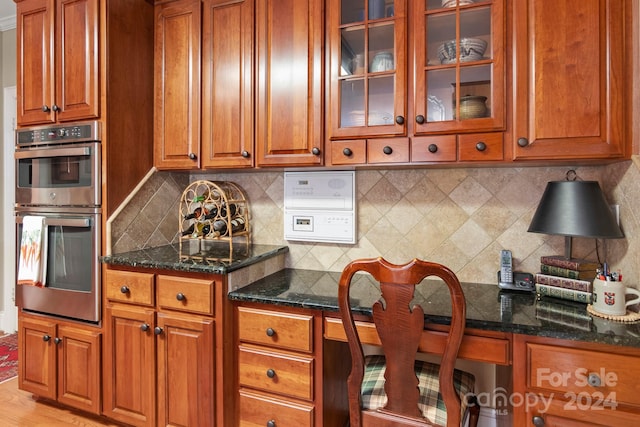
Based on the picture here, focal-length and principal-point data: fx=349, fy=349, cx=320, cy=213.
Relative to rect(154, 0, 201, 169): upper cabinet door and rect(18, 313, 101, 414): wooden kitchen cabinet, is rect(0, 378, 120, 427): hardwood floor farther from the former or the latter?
rect(154, 0, 201, 169): upper cabinet door

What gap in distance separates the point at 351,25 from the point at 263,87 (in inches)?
20.8

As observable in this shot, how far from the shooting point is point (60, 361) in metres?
2.00

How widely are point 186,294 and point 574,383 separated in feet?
5.15

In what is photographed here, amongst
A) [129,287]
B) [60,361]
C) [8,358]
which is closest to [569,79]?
[129,287]

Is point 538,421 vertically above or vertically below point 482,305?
below

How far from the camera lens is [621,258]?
142 centimetres

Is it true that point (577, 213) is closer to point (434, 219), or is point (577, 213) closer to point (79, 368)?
point (434, 219)

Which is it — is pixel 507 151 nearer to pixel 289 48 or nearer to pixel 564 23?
pixel 564 23

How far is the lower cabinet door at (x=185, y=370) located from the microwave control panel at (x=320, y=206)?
772mm

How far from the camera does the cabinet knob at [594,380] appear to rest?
44.1 inches

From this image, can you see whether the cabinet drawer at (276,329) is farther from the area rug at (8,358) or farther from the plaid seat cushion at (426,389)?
the area rug at (8,358)

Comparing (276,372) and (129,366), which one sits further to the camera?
(129,366)

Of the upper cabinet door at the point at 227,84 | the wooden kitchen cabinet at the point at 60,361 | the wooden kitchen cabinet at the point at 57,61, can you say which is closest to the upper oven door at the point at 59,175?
the wooden kitchen cabinet at the point at 57,61

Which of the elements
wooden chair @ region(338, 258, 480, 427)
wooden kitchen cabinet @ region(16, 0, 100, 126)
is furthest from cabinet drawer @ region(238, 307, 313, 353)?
wooden kitchen cabinet @ region(16, 0, 100, 126)
